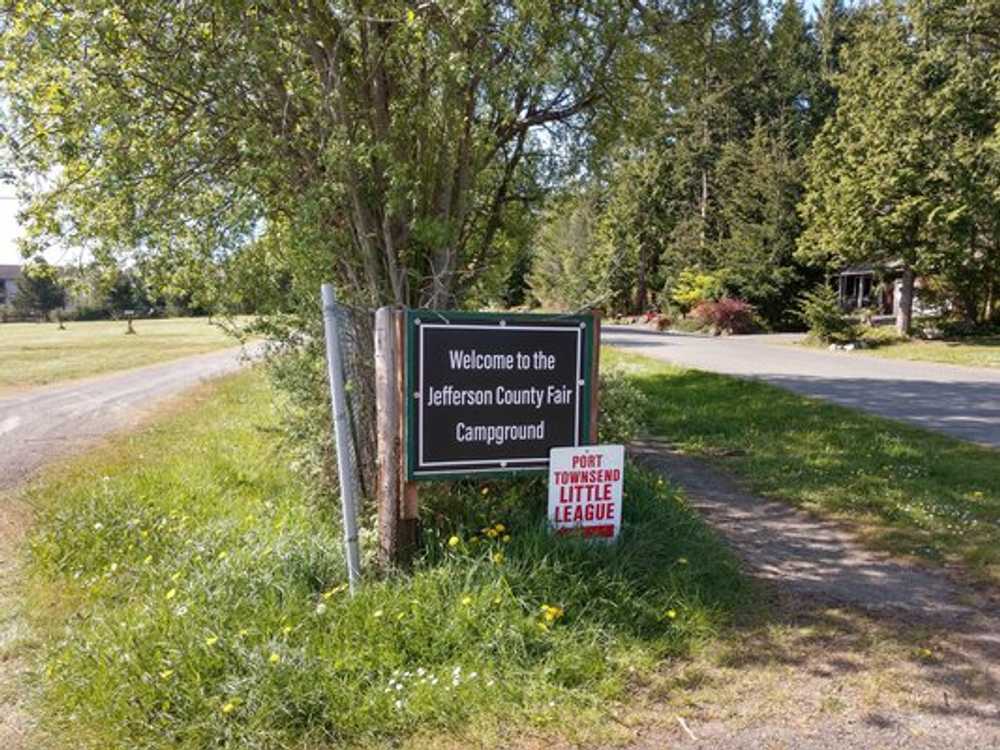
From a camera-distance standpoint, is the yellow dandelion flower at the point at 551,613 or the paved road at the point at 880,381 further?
the paved road at the point at 880,381

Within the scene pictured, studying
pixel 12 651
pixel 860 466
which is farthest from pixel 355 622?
pixel 860 466

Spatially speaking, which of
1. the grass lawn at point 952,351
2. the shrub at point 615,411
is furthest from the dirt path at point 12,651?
the grass lawn at point 952,351

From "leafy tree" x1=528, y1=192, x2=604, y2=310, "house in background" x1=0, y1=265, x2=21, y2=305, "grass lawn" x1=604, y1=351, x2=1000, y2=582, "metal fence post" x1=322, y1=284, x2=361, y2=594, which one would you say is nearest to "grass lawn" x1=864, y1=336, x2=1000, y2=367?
"leafy tree" x1=528, y1=192, x2=604, y2=310

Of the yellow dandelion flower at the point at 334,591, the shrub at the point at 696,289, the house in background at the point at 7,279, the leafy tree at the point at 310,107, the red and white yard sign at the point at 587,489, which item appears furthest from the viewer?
the house in background at the point at 7,279

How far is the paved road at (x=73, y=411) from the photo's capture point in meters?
9.32

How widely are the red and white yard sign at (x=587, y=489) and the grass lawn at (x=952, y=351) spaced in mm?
16822

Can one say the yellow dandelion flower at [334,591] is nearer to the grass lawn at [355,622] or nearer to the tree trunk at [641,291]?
the grass lawn at [355,622]

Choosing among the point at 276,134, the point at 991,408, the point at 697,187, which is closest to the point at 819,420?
the point at 991,408

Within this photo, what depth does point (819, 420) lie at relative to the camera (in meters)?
9.88

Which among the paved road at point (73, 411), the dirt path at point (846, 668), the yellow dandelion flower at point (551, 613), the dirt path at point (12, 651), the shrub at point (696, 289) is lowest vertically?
the paved road at point (73, 411)

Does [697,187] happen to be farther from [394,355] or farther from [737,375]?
[394,355]

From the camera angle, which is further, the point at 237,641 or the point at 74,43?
the point at 74,43

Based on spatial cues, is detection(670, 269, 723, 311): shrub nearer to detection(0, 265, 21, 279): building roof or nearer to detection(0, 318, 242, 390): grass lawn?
detection(0, 318, 242, 390): grass lawn

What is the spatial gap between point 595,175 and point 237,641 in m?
5.54
